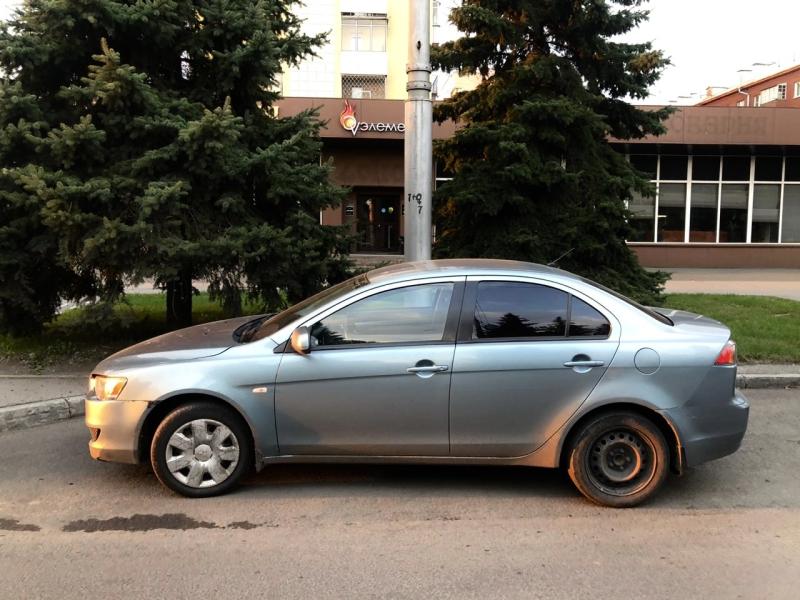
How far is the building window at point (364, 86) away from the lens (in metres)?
25.4

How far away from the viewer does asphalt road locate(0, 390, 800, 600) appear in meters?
3.34

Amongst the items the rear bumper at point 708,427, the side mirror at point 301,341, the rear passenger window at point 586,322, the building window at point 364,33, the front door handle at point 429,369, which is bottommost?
the rear bumper at point 708,427

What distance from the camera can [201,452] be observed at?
4332mm

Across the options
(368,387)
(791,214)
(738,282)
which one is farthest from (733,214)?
(368,387)

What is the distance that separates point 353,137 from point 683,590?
1977 centimetres

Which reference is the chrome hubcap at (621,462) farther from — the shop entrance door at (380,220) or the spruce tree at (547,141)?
the shop entrance door at (380,220)

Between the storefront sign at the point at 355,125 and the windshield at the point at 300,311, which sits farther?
the storefront sign at the point at 355,125

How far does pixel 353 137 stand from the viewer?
21641 mm

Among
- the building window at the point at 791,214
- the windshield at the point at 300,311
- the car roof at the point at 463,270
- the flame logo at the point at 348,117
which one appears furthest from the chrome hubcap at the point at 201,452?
the building window at the point at 791,214

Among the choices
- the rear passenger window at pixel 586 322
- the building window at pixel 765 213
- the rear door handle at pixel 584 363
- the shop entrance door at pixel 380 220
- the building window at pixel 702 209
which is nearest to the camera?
the rear door handle at pixel 584 363

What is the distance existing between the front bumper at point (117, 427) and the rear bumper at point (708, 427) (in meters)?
3.40

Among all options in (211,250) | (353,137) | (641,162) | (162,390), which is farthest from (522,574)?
(641,162)

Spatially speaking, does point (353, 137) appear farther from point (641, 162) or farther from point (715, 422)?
point (715, 422)

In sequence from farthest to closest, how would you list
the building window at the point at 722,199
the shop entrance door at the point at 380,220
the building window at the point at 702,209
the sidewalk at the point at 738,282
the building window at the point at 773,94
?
1. the building window at the point at 773,94
2. the shop entrance door at the point at 380,220
3. the building window at the point at 702,209
4. the building window at the point at 722,199
5. the sidewalk at the point at 738,282
